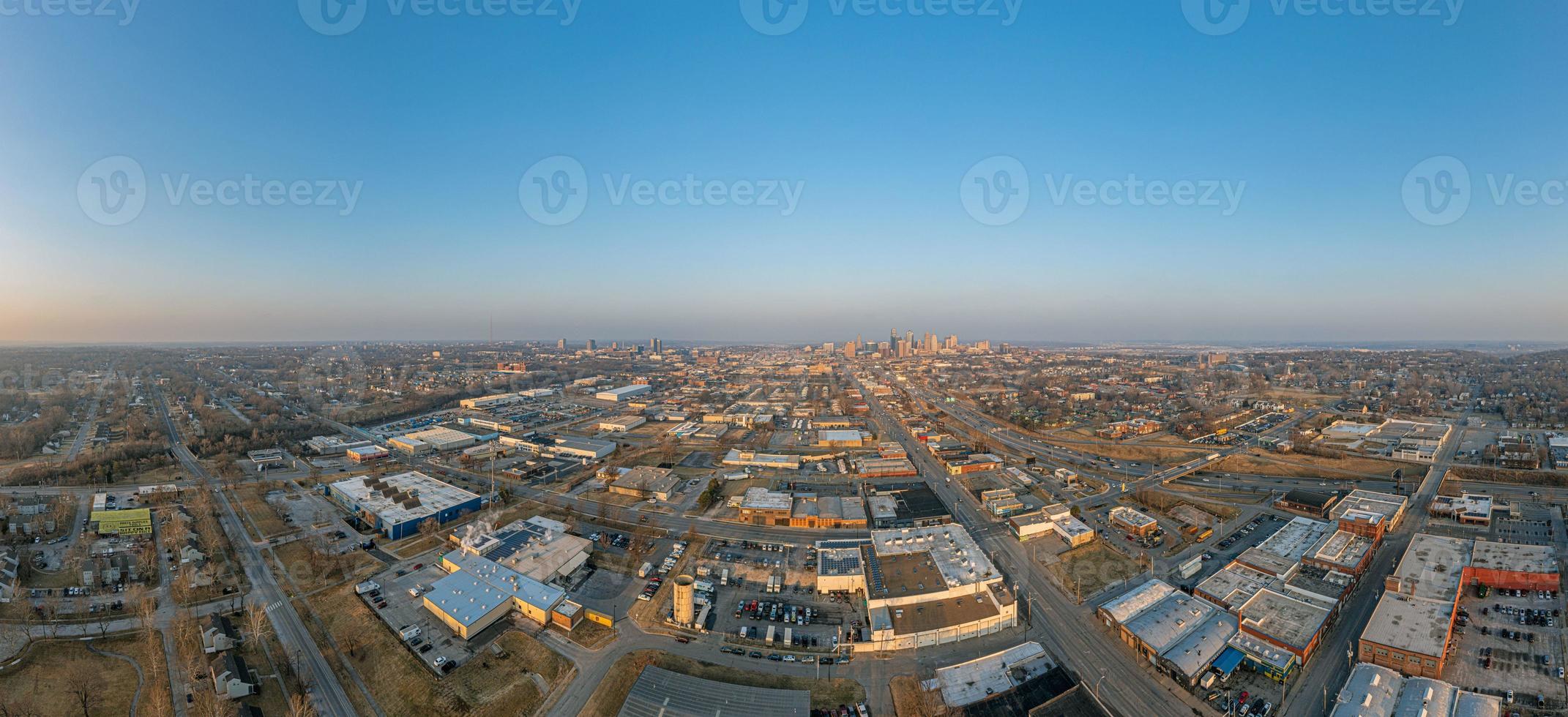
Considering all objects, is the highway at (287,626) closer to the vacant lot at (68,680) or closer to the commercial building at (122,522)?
the commercial building at (122,522)

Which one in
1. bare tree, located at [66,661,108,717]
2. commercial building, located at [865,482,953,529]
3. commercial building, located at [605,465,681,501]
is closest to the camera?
bare tree, located at [66,661,108,717]

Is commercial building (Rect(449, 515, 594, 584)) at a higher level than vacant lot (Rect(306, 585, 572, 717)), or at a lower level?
higher

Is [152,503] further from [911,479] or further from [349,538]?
[911,479]

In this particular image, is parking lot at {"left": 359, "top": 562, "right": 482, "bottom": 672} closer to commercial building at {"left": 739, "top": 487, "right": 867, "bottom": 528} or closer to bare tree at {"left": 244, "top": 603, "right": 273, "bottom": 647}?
bare tree at {"left": 244, "top": 603, "right": 273, "bottom": 647}

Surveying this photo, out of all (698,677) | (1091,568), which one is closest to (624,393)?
(698,677)

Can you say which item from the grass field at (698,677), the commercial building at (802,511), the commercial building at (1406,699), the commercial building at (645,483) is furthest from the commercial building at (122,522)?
the commercial building at (1406,699)

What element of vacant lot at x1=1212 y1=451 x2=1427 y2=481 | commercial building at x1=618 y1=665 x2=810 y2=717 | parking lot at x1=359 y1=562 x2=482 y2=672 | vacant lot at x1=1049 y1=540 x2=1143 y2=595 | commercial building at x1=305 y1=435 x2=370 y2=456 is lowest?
commercial building at x1=618 y1=665 x2=810 y2=717

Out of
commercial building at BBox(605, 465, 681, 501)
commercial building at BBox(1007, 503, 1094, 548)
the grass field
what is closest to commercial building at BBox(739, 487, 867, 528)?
commercial building at BBox(605, 465, 681, 501)

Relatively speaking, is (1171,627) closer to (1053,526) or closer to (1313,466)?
(1053,526)
